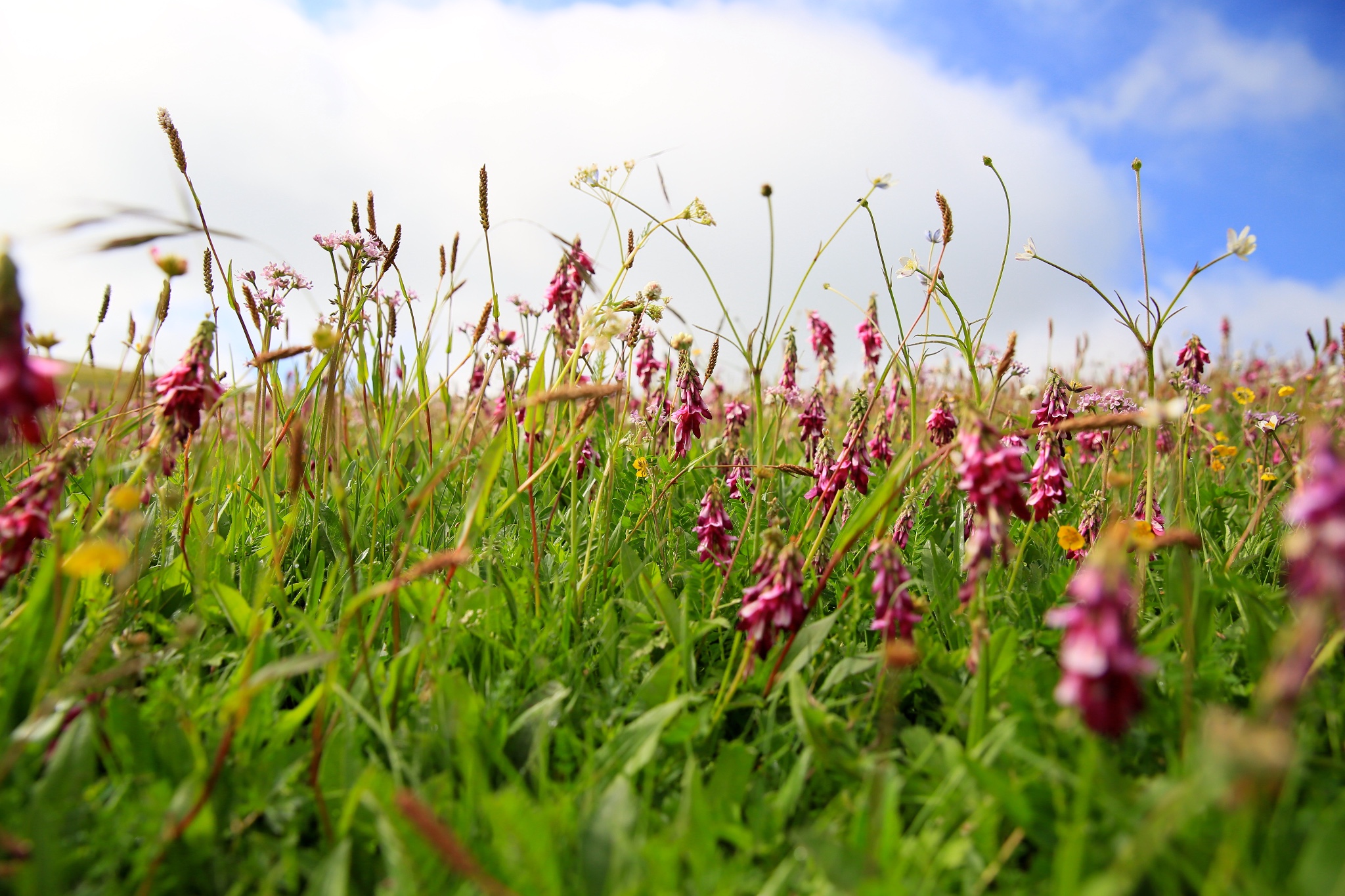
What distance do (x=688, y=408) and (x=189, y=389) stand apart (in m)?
1.76

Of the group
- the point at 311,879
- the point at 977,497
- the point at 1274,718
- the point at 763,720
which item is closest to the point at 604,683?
the point at 763,720

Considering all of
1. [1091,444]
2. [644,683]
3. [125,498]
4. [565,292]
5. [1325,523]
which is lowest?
[644,683]

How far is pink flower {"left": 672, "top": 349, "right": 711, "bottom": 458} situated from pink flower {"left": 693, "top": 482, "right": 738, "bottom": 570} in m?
0.56

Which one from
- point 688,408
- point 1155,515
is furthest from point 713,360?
point 1155,515

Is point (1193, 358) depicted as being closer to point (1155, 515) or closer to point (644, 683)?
point (1155, 515)

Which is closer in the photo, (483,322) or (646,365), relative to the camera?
(483,322)

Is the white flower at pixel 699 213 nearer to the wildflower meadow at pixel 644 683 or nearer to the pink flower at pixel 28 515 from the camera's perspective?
the wildflower meadow at pixel 644 683

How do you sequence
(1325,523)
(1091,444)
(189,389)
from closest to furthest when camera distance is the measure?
(1325,523) < (189,389) < (1091,444)

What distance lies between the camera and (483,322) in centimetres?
308

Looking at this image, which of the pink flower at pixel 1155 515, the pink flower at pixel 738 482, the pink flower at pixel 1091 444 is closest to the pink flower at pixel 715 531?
the pink flower at pixel 738 482

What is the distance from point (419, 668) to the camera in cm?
182

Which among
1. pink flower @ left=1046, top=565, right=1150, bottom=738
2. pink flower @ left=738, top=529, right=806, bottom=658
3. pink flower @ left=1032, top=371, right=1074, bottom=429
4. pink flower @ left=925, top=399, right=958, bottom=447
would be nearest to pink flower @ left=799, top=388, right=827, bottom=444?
pink flower @ left=925, top=399, right=958, bottom=447

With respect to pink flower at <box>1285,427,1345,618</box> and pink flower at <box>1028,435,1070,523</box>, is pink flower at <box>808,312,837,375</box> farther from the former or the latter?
pink flower at <box>1285,427,1345,618</box>

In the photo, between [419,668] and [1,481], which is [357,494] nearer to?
[419,668]
